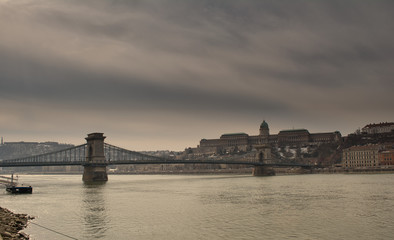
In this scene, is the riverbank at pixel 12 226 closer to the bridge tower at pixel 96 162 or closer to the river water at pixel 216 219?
the river water at pixel 216 219

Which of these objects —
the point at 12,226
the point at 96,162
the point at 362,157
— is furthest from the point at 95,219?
the point at 362,157

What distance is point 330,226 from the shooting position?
28469 millimetres

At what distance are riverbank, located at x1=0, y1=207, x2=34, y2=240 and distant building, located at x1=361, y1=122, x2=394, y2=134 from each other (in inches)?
6441

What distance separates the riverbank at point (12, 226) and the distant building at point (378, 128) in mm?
163591

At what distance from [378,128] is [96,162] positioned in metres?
128

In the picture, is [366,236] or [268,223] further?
[268,223]

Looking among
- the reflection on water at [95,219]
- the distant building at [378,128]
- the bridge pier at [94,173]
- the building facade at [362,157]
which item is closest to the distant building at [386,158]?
the building facade at [362,157]

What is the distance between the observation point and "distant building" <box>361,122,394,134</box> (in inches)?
6856

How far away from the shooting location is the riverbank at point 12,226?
22.8 metres

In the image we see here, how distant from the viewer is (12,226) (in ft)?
87.0

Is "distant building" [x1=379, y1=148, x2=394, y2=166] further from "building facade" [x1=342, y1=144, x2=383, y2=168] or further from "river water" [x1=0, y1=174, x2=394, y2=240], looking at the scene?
"river water" [x1=0, y1=174, x2=394, y2=240]

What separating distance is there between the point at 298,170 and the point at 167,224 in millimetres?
117483

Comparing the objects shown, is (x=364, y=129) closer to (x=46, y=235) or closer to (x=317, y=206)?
(x=317, y=206)

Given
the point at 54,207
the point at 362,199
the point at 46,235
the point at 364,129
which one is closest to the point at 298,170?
the point at 364,129
